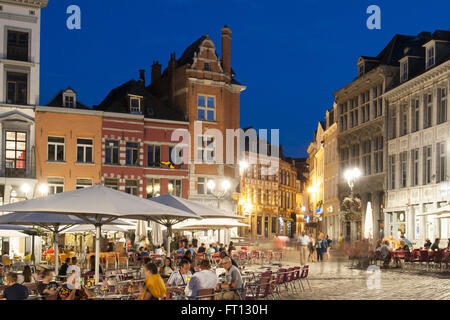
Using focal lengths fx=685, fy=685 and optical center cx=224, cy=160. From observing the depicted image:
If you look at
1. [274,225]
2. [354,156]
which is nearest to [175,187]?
[354,156]

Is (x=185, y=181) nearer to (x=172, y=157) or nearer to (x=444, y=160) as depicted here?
(x=172, y=157)

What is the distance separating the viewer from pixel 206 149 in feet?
169

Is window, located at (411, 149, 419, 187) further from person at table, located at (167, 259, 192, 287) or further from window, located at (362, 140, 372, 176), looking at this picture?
person at table, located at (167, 259, 192, 287)

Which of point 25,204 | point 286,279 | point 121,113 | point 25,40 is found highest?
point 25,40

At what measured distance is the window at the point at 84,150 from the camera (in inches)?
1842

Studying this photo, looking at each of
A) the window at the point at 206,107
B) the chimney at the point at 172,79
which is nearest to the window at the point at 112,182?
the window at the point at 206,107

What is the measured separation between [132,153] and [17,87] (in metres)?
9.43

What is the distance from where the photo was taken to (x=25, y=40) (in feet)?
142

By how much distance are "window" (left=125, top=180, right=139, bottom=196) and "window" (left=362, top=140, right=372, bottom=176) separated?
53.8 ft

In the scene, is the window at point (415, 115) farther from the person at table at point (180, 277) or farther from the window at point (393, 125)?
the person at table at point (180, 277)

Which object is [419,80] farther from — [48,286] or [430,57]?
[48,286]
